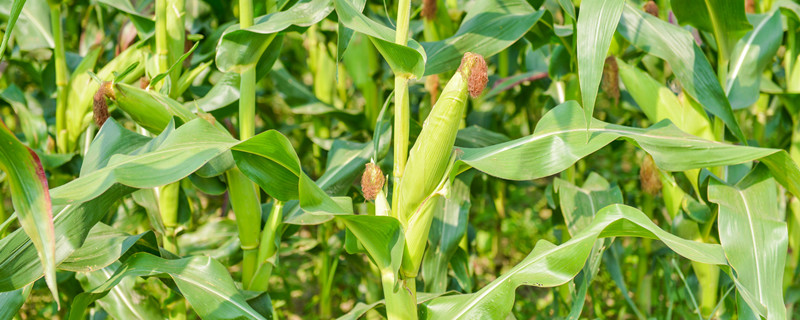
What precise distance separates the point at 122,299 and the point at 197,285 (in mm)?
461

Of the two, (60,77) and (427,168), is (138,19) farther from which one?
(427,168)

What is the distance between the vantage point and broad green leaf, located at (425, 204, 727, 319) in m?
1.19

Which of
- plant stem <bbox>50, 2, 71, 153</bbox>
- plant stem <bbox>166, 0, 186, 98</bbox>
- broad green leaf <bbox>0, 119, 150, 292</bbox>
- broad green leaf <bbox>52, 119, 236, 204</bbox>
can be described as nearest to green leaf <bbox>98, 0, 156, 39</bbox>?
plant stem <bbox>166, 0, 186, 98</bbox>

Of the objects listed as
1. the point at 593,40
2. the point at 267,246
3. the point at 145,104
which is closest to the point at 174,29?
the point at 145,104

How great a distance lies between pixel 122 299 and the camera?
1.65 metres

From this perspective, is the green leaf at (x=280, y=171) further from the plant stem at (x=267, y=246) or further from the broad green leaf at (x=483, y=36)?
the broad green leaf at (x=483, y=36)

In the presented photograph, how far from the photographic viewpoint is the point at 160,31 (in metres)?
1.54

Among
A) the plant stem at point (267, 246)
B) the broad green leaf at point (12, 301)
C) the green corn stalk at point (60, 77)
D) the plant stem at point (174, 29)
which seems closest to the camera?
the broad green leaf at point (12, 301)

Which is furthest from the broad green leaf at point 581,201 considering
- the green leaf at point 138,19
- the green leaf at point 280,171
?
the green leaf at point 138,19

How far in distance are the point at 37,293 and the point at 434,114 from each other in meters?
2.22

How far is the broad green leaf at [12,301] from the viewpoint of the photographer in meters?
1.26

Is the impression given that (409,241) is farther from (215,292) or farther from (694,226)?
(694,226)

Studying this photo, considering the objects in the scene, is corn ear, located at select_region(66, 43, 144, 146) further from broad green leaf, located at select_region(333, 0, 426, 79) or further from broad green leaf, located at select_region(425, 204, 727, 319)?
broad green leaf, located at select_region(425, 204, 727, 319)

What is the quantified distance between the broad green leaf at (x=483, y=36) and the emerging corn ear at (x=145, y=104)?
22.3 inches
